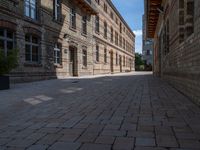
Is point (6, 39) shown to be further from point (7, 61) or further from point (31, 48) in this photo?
point (7, 61)

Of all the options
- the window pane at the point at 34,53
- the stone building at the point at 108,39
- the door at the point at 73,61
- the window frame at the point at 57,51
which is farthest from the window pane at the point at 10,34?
the stone building at the point at 108,39

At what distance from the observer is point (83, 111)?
6.08 meters

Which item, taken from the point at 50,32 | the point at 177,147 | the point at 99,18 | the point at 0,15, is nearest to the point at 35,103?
the point at 177,147

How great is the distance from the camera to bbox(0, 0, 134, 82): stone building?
14.1 meters

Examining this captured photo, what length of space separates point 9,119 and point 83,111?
1.53 m

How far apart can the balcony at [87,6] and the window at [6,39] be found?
11.0m

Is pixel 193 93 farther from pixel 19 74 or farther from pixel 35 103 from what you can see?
pixel 19 74

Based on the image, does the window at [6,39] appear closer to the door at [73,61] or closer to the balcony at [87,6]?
the door at [73,61]

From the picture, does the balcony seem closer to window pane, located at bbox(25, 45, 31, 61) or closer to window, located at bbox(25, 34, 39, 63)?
window, located at bbox(25, 34, 39, 63)

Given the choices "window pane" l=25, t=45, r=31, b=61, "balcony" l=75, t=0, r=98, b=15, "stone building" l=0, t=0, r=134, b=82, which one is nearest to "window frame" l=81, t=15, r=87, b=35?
"stone building" l=0, t=0, r=134, b=82

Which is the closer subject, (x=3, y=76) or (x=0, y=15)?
(x=3, y=76)

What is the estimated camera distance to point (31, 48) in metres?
15.8

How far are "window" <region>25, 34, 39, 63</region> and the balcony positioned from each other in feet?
28.5

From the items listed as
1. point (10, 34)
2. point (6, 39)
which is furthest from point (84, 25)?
point (6, 39)
